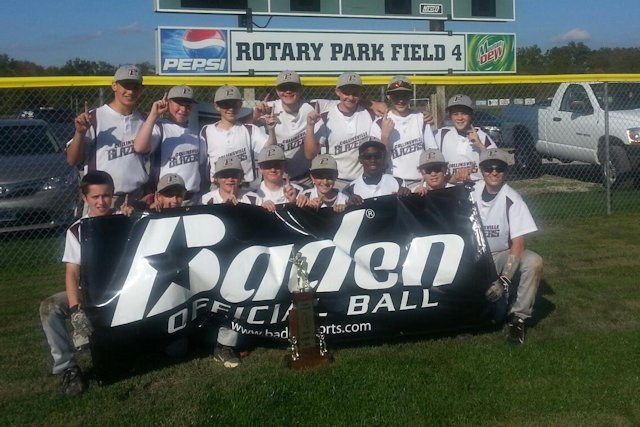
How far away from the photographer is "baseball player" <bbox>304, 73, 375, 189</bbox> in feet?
20.6

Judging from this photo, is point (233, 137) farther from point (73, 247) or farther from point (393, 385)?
point (393, 385)

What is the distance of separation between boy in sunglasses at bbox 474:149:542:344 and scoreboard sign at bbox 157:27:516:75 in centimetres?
1016

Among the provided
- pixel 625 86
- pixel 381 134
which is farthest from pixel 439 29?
pixel 381 134

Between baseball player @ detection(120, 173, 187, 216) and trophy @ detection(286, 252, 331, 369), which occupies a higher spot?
baseball player @ detection(120, 173, 187, 216)

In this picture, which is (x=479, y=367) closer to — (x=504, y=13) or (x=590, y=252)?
(x=590, y=252)

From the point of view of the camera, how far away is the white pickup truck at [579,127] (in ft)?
39.4

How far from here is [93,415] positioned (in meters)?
4.36

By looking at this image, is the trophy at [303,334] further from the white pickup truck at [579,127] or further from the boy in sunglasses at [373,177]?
the white pickup truck at [579,127]

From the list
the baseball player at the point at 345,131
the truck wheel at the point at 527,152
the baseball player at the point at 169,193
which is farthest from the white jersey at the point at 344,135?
the truck wheel at the point at 527,152

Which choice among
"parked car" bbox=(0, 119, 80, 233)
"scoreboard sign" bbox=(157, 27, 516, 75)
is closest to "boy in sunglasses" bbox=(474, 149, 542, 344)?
"parked car" bbox=(0, 119, 80, 233)

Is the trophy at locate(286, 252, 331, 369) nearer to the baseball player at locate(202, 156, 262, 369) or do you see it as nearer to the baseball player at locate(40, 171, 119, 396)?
the baseball player at locate(202, 156, 262, 369)

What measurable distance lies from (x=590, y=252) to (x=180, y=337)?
4.96m

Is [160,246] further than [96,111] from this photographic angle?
No

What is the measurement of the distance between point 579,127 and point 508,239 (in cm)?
785
